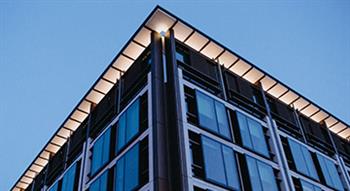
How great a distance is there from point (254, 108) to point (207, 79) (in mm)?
5092

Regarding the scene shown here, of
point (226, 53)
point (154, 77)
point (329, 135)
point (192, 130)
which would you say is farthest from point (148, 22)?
point (329, 135)

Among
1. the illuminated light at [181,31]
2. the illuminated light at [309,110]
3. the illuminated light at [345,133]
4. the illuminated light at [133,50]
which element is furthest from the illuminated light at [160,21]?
the illuminated light at [345,133]

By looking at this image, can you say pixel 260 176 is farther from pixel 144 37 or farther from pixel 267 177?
pixel 144 37

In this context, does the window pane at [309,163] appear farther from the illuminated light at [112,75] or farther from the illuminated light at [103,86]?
the illuminated light at [103,86]

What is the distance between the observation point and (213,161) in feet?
69.7

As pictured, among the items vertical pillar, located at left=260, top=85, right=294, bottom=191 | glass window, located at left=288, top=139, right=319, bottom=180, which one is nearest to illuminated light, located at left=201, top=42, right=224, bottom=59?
vertical pillar, located at left=260, top=85, right=294, bottom=191

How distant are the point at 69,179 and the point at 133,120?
1109 cm

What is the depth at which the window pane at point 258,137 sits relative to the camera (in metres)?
26.0

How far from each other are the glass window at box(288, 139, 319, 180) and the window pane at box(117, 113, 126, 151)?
13.6 metres

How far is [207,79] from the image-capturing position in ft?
87.5

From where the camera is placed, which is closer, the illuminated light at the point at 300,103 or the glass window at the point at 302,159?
the glass window at the point at 302,159

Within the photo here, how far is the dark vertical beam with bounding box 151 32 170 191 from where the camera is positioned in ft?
63.5

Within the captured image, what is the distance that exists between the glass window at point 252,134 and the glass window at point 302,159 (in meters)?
3.66

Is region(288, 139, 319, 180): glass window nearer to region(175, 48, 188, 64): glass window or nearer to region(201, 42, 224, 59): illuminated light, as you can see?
region(201, 42, 224, 59): illuminated light
